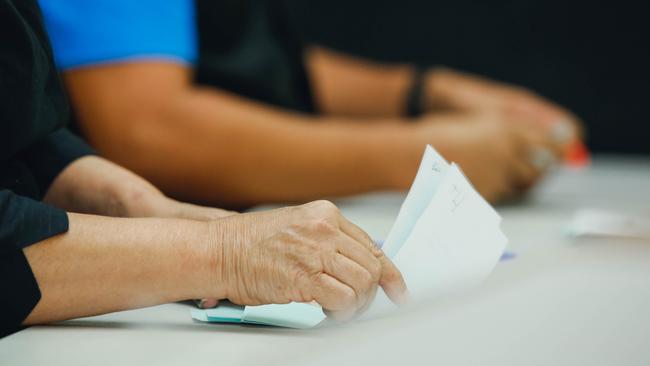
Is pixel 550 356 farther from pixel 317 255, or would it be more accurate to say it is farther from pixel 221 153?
pixel 221 153

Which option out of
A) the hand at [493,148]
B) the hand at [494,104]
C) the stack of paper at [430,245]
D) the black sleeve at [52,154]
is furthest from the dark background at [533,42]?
the stack of paper at [430,245]

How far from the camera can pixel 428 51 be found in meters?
1.64

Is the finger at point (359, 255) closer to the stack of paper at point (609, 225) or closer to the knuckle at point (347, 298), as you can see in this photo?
the knuckle at point (347, 298)

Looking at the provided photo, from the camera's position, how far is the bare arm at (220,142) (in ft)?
2.56

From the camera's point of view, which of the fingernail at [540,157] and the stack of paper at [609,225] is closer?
the stack of paper at [609,225]

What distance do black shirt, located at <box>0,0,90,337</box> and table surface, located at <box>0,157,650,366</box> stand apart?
0.11 feet

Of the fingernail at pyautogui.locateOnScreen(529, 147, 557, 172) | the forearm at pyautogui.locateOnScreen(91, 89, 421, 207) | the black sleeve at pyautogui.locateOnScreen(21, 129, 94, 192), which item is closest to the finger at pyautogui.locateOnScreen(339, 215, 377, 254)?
the black sleeve at pyautogui.locateOnScreen(21, 129, 94, 192)

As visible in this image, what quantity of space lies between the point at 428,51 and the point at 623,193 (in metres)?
0.66

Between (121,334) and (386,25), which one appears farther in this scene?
(386,25)

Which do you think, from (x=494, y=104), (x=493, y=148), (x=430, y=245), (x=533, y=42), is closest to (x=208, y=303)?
(x=430, y=245)

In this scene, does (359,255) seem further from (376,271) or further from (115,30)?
(115,30)

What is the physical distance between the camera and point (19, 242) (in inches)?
16.1

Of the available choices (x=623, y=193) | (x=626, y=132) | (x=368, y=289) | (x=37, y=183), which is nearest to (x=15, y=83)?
(x=37, y=183)

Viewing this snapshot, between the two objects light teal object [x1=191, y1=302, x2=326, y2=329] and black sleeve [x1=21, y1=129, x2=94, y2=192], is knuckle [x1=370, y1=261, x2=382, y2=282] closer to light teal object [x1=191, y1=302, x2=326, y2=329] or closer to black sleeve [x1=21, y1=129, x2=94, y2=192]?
light teal object [x1=191, y1=302, x2=326, y2=329]
